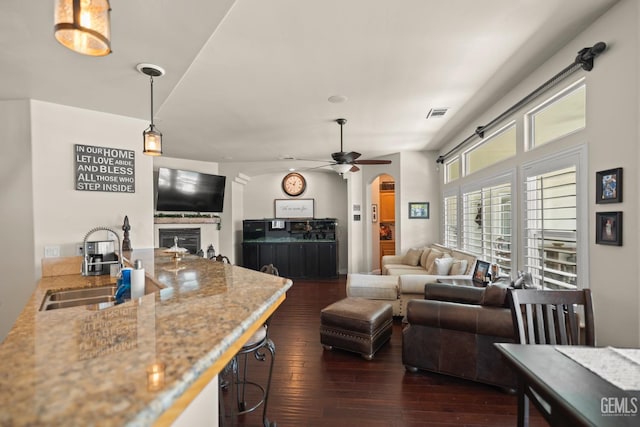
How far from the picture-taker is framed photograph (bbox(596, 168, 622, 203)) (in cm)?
212

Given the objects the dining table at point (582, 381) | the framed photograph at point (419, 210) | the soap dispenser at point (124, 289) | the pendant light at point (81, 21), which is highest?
the pendant light at point (81, 21)

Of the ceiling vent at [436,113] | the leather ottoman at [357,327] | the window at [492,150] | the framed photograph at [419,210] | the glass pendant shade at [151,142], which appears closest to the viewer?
the glass pendant shade at [151,142]

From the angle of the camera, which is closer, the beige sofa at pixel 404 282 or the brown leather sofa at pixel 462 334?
the brown leather sofa at pixel 462 334

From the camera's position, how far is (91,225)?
2.95m

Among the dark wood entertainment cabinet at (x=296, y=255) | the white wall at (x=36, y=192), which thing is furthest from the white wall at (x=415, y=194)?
the white wall at (x=36, y=192)

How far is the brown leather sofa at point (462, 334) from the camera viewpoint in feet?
8.34

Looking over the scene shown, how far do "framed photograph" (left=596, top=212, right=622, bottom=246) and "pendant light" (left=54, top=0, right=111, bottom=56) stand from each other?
308 cm

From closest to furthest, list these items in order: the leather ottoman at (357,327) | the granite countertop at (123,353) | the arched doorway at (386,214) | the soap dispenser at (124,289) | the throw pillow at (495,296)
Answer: the granite countertop at (123,353), the soap dispenser at (124,289), the throw pillow at (495,296), the leather ottoman at (357,327), the arched doorway at (386,214)

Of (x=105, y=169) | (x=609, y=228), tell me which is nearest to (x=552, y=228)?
(x=609, y=228)

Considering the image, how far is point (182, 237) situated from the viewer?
276 inches

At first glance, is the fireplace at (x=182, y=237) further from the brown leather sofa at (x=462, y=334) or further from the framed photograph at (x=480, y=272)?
the framed photograph at (x=480, y=272)

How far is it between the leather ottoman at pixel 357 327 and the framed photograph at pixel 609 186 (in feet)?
7.16

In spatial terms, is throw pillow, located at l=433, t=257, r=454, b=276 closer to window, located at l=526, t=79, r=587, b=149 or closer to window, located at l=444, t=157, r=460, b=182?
window, located at l=444, t=157, r=460, b=182

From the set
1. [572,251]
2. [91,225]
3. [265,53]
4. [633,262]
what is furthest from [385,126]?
[91,225]
